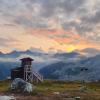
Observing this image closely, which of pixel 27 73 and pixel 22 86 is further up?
pixel 27 73

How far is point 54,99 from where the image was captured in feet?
259

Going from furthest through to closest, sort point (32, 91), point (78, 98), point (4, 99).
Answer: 1. point (32, 91)
2. point (78, 98)
3. point (4, 99)

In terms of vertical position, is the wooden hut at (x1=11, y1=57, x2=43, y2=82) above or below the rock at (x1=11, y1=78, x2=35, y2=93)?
above

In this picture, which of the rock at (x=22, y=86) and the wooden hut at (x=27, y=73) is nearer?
the rock at (x=22, y=86)

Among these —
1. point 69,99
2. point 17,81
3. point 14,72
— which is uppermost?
point 14,72


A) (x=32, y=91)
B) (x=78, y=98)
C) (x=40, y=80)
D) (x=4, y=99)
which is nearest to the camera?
(x=4, y=99)

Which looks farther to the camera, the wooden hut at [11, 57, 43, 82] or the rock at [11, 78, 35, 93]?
the wooden hut at [11, 57, 43, 82]

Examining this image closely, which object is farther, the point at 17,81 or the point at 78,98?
the point at 17,81

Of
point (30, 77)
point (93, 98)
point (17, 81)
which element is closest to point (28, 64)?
point (30, 77)

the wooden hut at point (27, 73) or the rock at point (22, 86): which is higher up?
the wooden hut at point (27, 73)

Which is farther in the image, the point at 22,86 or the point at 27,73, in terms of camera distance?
the point at 27,73

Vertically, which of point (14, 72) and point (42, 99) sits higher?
point (14, 72)

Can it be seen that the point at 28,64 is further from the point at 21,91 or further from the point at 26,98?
the point at 26,98

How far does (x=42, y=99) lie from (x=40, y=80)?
82.4 m
